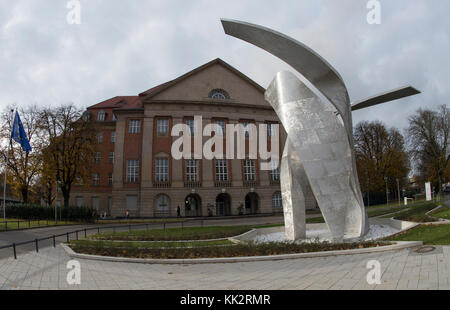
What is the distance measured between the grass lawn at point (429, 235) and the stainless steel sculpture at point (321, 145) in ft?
5.06

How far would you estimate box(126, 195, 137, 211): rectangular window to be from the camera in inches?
1644

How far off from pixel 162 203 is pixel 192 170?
6026 mm

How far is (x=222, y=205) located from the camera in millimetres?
46219

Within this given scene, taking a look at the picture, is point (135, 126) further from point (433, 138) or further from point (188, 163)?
point (433, 138)

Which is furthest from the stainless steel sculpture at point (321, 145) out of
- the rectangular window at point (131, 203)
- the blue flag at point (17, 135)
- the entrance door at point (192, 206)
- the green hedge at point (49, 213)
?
the rectangular window at point (131, 203)

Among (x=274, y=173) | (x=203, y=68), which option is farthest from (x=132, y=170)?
(x=274, y=173)

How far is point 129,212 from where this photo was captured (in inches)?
1626

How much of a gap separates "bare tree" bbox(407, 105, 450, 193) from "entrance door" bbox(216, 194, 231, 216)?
83.1 ft

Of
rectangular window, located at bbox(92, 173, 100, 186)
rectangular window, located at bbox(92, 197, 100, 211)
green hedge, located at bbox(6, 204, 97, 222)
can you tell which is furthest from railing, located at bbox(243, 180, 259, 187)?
rectangular window, located at bbox(92, 173, 100, 186)

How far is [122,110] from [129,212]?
14.6 m

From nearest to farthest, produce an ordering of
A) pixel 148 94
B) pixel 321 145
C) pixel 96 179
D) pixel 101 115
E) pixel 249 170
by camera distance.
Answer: pixel 321 145
pixel 249 170
pixel 148 94
pixel 96 179
pixel 101 115
